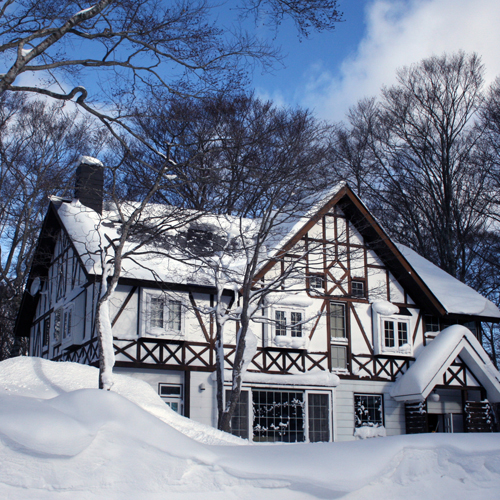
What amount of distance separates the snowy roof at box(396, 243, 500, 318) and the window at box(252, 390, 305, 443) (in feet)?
19.4

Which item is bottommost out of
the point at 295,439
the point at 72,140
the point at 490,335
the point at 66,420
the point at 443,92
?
the point at 295,439

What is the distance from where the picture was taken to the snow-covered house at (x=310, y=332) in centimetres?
1623

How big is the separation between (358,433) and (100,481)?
14.6 m

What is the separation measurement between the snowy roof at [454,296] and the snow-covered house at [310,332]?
0.19ft

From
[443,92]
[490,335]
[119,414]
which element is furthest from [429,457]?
[490,335]

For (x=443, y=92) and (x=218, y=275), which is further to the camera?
(x=443, y=92)

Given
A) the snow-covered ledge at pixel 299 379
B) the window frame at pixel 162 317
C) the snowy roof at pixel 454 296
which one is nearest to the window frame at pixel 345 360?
the snow-covered ledge at pixel 299 379

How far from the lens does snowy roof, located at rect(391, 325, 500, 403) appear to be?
1777 cm

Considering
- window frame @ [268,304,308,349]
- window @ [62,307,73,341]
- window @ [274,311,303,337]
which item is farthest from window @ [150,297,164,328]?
window @ [274,311,303,337]

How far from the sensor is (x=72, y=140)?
21672mm

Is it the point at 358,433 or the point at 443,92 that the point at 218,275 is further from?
the point at 443,92

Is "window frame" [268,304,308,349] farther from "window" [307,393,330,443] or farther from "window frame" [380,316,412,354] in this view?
"window frame" [380,316,412,354]

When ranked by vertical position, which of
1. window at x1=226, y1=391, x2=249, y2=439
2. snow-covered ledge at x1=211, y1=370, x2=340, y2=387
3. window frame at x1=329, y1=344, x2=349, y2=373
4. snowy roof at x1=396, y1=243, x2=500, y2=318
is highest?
snowy roof at x1=396, y1=243, x2=500, y2=318

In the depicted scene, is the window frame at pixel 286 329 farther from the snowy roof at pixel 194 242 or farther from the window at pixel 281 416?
the snowy roof at pixel 194 242
